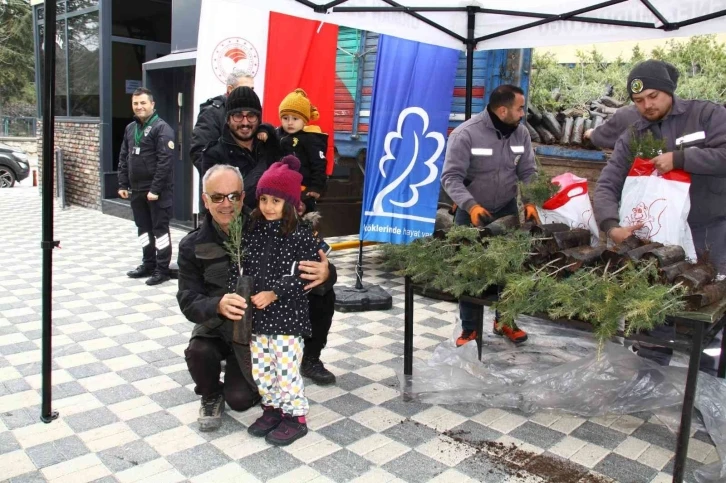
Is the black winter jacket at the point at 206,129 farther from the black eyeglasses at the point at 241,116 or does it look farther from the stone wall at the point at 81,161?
the stone wall at the point at 81,161

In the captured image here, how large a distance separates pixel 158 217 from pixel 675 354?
15.0 ft

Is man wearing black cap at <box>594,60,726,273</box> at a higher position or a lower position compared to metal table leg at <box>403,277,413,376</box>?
higher

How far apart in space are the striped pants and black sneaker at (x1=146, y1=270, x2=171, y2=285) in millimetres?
3345

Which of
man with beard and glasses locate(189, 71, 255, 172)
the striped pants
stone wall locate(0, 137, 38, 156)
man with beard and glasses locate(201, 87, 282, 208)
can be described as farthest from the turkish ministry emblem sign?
stone wall locate(0, 137, 38, 156)

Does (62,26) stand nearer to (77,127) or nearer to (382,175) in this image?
(77,127)

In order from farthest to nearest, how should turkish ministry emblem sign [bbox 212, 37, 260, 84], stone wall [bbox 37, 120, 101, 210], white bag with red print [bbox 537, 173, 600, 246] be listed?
stone wall [bbox 37, 120, 101, 210] → turkish ministry emblem sign [bbox 212, 37, 260, 84] → white bag with red print [bbox 537, 173, 600, 246]

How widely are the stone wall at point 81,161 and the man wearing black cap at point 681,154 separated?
9.67m

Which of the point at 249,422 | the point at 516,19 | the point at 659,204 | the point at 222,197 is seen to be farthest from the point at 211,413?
the point at 516,19

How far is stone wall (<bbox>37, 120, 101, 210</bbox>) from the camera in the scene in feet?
36.6

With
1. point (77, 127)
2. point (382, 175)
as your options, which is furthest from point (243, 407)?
point (77, 127)

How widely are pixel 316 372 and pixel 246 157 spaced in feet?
4.37

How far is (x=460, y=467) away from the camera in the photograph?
283 cm

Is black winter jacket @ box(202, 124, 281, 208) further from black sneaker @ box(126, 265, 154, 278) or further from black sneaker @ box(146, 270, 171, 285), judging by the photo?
black sneaker @ box(126, 265, 154, 278)

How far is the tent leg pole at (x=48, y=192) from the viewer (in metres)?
2.85
